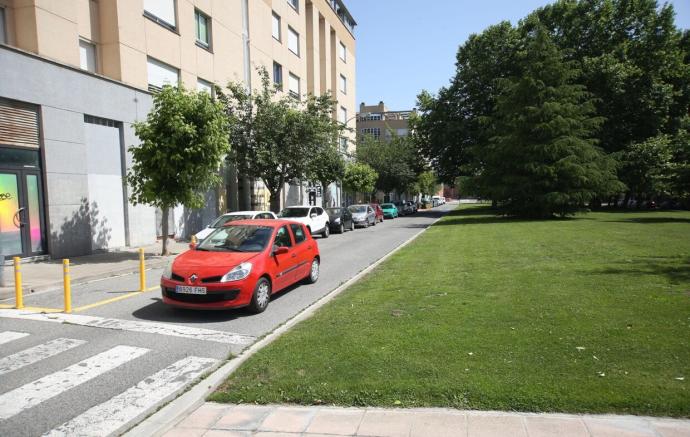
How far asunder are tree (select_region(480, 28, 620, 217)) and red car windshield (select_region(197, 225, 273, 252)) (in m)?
22.2

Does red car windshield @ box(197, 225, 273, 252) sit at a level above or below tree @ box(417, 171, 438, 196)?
below

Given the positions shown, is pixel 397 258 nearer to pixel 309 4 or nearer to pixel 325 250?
pixel 325 250

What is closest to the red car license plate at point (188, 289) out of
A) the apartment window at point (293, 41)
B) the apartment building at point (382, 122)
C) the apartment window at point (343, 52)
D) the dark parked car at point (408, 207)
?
the apartment window at point (293, 41)

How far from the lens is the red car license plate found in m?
6.95

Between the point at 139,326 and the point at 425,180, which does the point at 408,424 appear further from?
the point at 425,180

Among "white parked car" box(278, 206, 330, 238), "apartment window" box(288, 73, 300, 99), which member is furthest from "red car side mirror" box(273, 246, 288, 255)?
"apartment window" box(288, 73, 300, 99)

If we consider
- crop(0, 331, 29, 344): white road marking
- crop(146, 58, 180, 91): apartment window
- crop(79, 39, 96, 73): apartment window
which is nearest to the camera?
crop(0, 331, 29, 344): white road marking

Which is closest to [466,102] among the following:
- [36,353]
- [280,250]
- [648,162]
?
[648,162]

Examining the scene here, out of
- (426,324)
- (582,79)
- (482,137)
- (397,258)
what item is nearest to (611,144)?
(582,79)

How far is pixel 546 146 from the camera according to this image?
2594 cm

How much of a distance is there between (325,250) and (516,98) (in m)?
18.3

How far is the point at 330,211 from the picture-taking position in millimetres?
25312

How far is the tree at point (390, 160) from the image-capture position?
5025cm

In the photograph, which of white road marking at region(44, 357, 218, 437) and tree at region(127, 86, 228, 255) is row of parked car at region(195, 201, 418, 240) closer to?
tree at region(127, 86, 228, 255)
